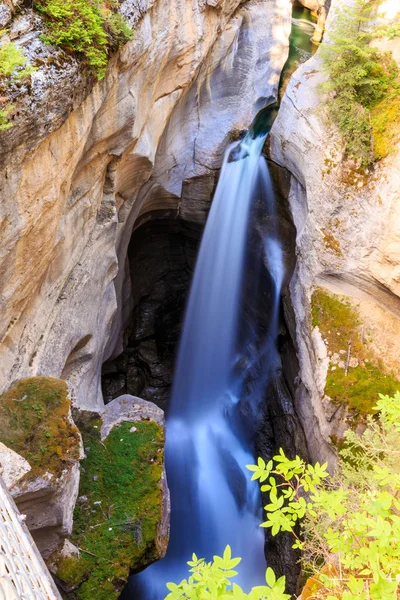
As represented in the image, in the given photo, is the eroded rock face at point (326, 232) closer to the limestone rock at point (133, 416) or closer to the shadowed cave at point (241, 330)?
the shadowed cave at point (241, 330)

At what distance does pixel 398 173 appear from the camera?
26.7ft

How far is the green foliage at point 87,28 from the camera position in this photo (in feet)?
18.1

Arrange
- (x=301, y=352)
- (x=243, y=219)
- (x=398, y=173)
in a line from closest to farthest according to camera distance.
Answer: (x=398, y=173), (x=301, y=352), (x=243, y=219)

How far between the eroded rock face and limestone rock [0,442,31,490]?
5884mm

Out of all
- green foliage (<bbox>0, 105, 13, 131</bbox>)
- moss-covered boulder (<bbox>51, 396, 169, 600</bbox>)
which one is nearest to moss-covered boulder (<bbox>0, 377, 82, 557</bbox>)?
moss-covered boulder (<bbox>51, 396, 169, 600</bbox>)

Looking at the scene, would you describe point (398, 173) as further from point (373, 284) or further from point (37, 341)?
point (37, 341)

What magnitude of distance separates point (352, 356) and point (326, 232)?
9.00 ft

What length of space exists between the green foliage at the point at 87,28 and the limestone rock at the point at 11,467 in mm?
5002

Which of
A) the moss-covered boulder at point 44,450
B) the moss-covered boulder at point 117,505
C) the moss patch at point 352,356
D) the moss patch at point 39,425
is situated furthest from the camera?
the moss patch at point 352,356

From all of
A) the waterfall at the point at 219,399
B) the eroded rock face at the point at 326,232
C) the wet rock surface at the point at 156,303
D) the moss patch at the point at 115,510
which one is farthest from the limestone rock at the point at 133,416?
the wet rock surface at the point at 156,303

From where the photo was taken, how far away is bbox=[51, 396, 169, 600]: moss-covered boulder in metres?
5.51

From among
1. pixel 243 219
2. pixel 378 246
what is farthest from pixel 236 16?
pixel 378 246

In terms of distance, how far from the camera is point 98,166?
26.2ft

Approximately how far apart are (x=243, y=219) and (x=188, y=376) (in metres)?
5.36
